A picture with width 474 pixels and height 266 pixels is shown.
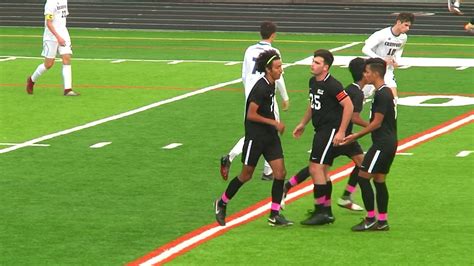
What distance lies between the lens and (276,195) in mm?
14328

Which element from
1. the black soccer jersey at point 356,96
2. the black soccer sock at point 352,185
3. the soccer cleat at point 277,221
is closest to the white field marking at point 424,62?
the black soccer sock at point 352,185

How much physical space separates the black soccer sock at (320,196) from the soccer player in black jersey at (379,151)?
0.47m

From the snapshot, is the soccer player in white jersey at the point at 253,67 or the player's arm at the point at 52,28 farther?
the player's arm at the point at 52,28

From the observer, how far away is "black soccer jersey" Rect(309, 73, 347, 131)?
14.3 meters

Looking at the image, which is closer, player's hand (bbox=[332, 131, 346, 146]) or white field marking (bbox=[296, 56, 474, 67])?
player's hand (bbox=[332, 131, 346, 146])

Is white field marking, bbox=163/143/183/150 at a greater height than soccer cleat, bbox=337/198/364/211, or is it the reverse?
soccer cleat, bbox=337/198/364/211

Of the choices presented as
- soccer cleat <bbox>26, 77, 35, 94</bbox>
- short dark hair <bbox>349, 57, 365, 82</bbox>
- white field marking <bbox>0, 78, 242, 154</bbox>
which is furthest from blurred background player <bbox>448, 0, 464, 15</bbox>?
short dark hair <bbox>349, 57, 365, 82</bbox>

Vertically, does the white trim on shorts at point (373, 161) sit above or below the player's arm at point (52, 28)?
above

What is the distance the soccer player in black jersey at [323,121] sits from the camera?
47.1 ft

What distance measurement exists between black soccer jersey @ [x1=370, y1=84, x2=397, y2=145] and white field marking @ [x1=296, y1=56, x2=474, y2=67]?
1724cm

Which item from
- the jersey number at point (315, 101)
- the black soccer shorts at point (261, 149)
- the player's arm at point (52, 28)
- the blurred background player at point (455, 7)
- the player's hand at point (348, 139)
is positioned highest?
the jersey number at point (315, 101)

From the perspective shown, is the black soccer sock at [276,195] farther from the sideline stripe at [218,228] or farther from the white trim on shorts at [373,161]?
the white trim on shorts at [373,161]

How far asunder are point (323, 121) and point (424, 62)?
18198mm

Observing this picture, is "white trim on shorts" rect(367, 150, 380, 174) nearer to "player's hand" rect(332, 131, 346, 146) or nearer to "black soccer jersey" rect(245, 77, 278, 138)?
"player's hand" rect(332, 131, 346, 146)
